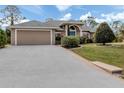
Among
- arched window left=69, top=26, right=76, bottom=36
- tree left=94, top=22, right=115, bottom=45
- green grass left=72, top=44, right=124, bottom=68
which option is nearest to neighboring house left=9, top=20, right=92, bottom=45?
arched window left=69, top=26, right=76, bottom=36

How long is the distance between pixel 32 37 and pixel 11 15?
55.0 feet

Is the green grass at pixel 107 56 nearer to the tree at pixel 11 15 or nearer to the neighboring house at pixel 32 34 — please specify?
the neighboring house at pixel 32 34

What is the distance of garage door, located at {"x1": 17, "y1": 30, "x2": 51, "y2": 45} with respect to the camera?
32531 mm

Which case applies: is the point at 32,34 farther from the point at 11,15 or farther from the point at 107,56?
the point at 107,56

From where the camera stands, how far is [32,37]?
107ft

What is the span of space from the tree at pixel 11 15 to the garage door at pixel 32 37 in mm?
15582

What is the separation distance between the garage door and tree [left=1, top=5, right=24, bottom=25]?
15.6 m

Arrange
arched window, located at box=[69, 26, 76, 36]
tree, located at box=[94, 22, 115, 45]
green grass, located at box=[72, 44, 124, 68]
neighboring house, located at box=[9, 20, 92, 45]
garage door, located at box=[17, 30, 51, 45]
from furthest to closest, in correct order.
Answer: arched window, located at box=[69, 26, 76, 36] → garage door, located at box=[17, 30, 51, 45] → neighboring house, located at box=[9, 20, 92, 45] → tree, located at box=[94, 22, 115, 45] → green grass, located at box=[72, 44, 124, 68]

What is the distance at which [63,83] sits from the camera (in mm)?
7805

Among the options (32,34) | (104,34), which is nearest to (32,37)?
(32,34)

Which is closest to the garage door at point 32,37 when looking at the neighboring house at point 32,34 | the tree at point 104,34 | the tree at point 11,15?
the neighboring house at point 32,34

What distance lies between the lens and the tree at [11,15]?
46906 mm

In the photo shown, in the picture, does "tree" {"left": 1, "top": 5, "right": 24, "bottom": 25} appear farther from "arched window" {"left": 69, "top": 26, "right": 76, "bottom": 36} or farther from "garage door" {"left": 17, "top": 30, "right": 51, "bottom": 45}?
"garage door" {"left": 17, "top": 30, "right": 51, "bottom": 45}
